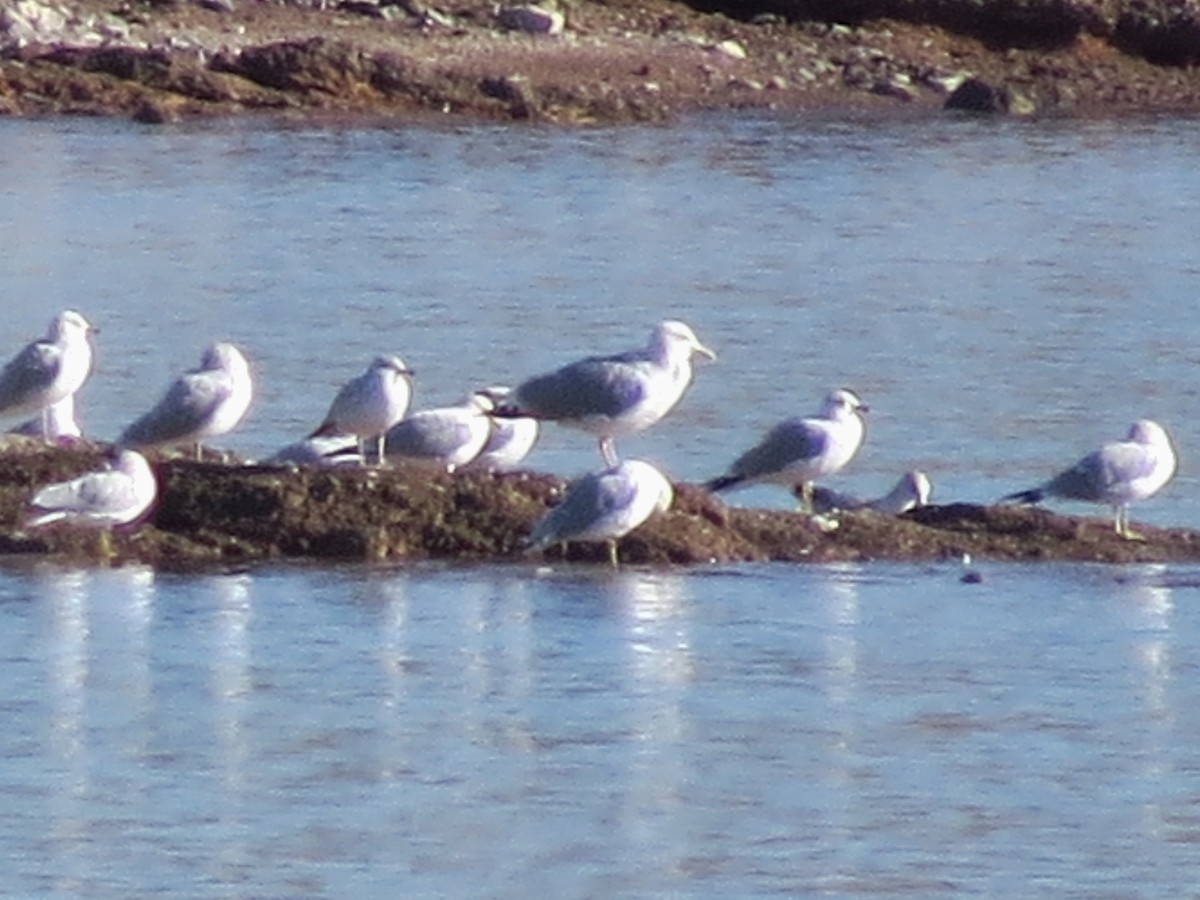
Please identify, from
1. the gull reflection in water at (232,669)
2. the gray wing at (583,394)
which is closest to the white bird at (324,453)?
the gray wing at (583,394)

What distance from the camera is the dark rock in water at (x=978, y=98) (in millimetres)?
33156

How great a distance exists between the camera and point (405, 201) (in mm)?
26703

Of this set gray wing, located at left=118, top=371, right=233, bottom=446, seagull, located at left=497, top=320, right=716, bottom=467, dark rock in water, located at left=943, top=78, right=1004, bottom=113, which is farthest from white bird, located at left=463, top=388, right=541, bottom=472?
dark rock in water, located at left=943, top=78, right=1004, bottom=113

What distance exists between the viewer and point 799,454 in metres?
13.2

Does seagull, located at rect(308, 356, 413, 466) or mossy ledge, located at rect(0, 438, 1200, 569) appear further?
seagull, located at rect(308, 356, 413, 466)

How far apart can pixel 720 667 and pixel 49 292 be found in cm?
1072

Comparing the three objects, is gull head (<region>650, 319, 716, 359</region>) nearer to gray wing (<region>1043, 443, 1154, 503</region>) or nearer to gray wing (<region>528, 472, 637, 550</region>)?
gray wing (<region>1043, 443, 1154, 503</region>)

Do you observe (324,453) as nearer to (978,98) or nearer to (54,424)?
(54,424)

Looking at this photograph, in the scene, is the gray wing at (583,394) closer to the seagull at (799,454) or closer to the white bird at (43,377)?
the seagull at (799,454)

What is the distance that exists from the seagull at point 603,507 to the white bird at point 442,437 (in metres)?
0.81

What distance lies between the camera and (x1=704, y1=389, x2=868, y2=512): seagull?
13164 mm

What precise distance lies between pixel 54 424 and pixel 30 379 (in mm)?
230

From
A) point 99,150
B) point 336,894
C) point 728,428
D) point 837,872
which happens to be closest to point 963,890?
point 837,872

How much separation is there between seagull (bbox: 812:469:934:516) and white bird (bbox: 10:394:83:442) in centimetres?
263
